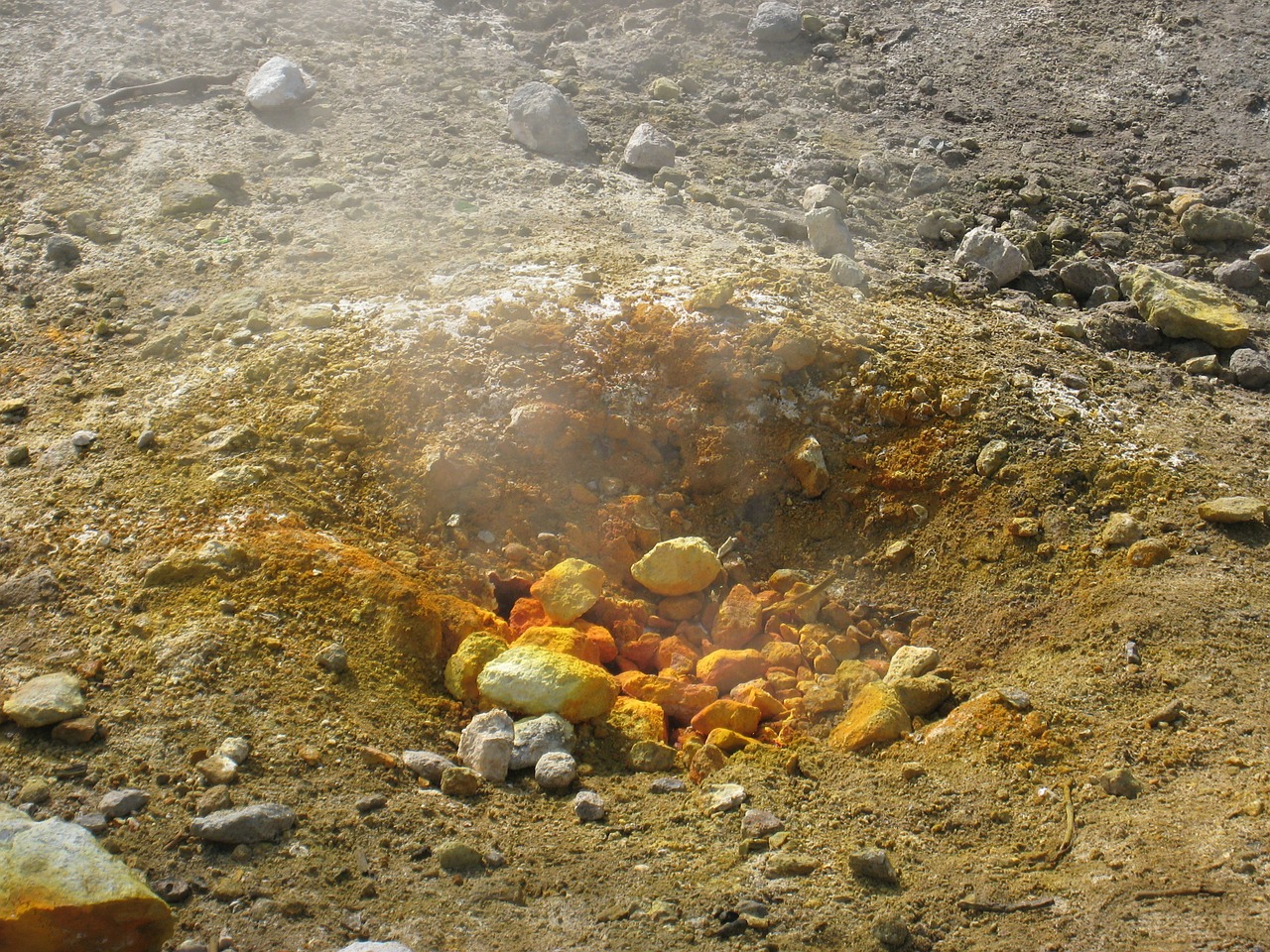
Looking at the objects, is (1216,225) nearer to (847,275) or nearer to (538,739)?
(847,275)

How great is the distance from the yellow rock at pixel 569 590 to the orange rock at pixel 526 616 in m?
0.02

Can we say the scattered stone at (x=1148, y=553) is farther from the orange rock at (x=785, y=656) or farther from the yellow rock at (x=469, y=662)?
the yellow rock at (x=469, y=662)

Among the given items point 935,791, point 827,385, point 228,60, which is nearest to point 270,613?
point 935,791

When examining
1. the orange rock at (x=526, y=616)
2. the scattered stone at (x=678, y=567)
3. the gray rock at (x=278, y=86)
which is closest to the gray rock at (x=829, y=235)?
the scattered stone at (x=678, y=567)

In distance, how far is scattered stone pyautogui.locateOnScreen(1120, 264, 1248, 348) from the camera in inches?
174

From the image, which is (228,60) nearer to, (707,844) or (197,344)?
(197,344)

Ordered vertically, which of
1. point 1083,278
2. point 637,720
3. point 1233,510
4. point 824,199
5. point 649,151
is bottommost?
point 637,720

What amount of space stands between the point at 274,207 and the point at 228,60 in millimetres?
1807

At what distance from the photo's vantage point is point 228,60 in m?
6.28

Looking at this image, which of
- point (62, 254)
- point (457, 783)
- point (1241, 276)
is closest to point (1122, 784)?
point (457, 783)

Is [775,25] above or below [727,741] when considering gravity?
above

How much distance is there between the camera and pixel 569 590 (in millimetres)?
3477

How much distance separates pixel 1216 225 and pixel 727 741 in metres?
3.89

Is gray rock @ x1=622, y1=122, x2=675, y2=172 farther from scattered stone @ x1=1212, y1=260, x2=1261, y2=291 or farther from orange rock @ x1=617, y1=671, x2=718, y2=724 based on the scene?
orange rock @ x1=617, y1=671, x2=718, y2=724
